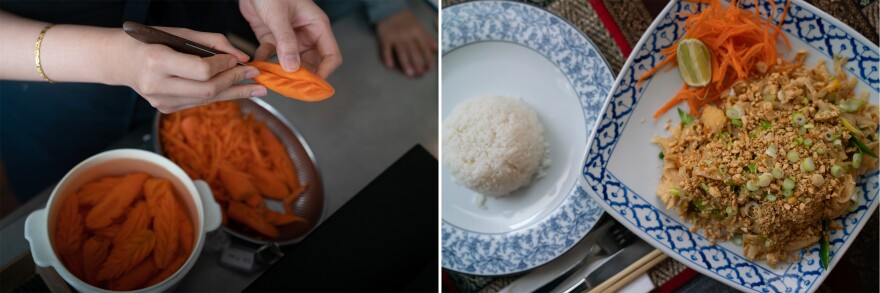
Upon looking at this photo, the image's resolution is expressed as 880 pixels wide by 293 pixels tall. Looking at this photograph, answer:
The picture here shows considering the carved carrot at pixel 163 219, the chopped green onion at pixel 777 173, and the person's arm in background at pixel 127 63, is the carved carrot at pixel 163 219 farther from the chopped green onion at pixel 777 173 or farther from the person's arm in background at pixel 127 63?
the chopped green onion at pixel 777 173

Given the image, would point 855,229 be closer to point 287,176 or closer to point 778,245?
point 778,245

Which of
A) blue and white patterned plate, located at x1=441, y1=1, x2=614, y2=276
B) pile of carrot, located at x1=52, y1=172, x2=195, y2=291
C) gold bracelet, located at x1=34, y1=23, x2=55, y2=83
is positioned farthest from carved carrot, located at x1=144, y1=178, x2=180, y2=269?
blue and white patterned plate, located at x1=441, y1=1, x2=614, y2=276

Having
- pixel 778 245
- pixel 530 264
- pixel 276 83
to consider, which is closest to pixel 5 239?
pixel 276 83

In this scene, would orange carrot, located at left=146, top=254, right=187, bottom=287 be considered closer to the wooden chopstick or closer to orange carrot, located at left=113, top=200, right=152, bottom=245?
orange carrot, located at left=113, top=200, right=152, bottom=245

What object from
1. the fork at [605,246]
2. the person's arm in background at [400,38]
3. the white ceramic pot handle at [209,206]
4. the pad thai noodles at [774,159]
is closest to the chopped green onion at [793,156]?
the pad thai noodles at [774,159]

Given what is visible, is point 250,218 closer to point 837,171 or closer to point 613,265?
point 613,265

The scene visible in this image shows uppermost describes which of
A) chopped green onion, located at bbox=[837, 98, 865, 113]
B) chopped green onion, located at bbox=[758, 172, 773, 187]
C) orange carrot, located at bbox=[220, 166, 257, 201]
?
chopped green onion, located at bbox=[837, 98, 865, 113]
